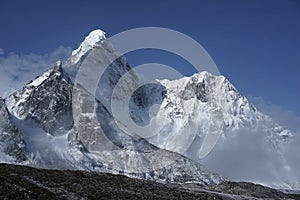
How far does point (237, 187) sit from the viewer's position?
440ft

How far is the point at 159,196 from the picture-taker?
67000 millimetres

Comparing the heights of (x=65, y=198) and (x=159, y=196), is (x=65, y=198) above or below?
below

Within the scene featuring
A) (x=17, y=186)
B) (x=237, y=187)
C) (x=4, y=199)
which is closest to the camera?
(x=4, y=199)

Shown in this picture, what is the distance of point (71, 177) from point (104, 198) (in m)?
10.3

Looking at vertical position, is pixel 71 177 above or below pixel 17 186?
above

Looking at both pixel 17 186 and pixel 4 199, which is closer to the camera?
pixel 4 199

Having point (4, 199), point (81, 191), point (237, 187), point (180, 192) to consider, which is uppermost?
point (237, 187)

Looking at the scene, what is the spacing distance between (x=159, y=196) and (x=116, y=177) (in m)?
11.7

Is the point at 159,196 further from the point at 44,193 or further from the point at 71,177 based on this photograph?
the point at 44,193

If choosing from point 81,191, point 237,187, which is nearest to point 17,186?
point 81,191

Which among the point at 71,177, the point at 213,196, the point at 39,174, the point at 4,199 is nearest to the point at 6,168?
the point at 39,174

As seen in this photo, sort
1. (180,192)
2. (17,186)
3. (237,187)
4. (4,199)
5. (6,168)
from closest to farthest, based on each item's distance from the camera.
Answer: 1. (4,199)
2. (17,186)
3. (6,168)
4. (180,192)
5. (237,187)

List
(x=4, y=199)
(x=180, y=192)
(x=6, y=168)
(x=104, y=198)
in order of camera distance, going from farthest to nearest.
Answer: (x=180, y=192)
(x=6, y=168)
(x=104, y=198)
(x=4, y=199)

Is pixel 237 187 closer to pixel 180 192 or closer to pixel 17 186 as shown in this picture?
pixel 180 192
